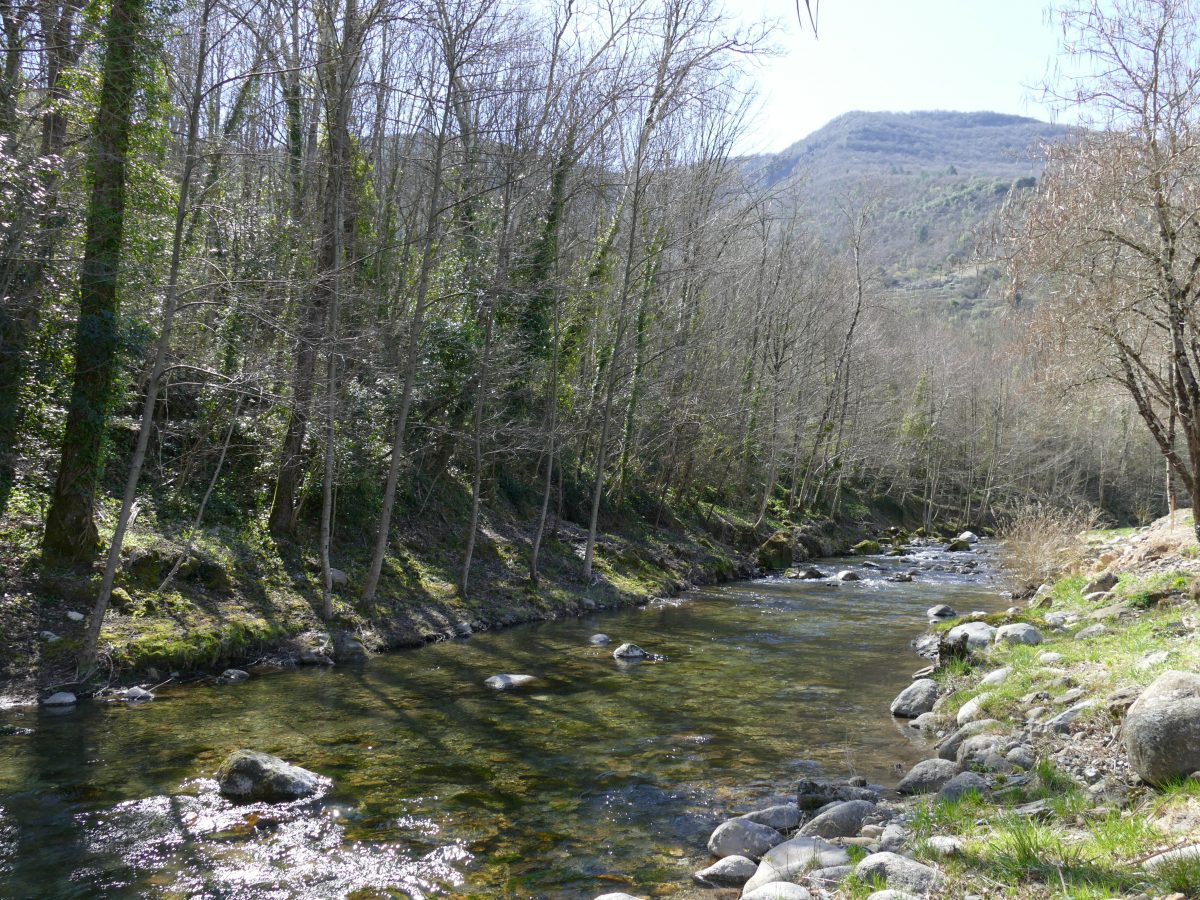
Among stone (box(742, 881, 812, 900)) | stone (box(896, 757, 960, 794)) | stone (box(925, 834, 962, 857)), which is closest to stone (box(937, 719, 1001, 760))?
stone (box(896, 757, 960, 794))

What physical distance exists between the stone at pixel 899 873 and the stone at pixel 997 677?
4962mm

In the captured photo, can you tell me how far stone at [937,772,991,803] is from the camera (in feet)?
20.2

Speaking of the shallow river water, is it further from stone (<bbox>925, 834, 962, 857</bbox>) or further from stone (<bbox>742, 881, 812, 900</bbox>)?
stone (<bbox>925, 834, 962, 857</bbox>)

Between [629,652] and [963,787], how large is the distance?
7162mm

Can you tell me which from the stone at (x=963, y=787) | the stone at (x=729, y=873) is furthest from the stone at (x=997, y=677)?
the stone at (x=729, y=873)

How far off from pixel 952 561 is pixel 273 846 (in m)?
28.3

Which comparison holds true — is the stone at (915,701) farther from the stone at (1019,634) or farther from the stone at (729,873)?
the stone at (729,873)

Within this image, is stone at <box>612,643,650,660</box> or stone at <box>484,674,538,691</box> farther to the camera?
stone at <box>612,643,650,660</box>

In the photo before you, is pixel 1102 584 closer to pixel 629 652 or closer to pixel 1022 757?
pixel 629 652

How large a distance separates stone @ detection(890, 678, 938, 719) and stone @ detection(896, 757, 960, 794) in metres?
2.67

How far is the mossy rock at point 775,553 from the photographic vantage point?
2653 cm

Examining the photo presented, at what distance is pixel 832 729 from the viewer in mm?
9336

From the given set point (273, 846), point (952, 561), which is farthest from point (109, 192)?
point (952, 561)

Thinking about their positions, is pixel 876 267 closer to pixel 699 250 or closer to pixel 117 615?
pixel 699 250
